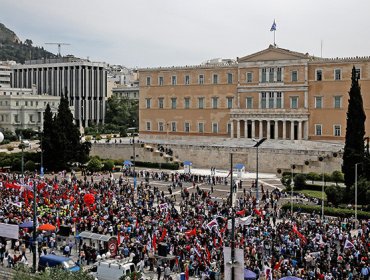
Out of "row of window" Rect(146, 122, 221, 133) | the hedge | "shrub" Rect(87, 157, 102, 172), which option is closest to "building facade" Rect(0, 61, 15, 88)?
"row of window" Rect(146, 122, 221, 133)

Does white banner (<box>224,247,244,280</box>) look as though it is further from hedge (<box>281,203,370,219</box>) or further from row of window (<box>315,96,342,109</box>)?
row of window (<box>315,96,342,109</box>)

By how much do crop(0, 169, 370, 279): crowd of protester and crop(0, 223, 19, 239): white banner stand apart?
Answer: 1.73 feet

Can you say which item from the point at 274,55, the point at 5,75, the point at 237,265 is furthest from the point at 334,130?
the point at 5,75

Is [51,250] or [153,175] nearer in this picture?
[51,250]

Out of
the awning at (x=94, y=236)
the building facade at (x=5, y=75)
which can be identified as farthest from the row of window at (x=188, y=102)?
the building facade at (x=5, y=75)

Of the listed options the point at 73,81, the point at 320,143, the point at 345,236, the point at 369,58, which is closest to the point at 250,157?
the point at 320,143

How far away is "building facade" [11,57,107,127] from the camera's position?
12488 centimetres

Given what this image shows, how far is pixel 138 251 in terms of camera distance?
85.6 feet

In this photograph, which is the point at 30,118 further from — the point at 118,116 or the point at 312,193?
the point at 312,193

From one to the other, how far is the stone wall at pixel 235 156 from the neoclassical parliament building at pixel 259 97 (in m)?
7.28

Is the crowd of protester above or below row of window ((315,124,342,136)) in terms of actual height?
below

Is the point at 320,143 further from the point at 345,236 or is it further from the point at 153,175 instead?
the point at 345,236

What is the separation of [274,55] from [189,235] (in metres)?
41.7

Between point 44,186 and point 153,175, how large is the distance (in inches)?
625
